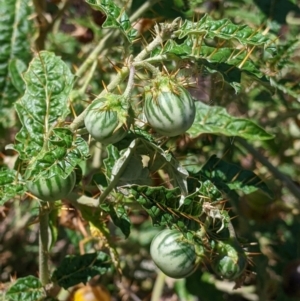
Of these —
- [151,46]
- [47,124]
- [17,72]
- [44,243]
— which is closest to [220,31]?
[151,46]

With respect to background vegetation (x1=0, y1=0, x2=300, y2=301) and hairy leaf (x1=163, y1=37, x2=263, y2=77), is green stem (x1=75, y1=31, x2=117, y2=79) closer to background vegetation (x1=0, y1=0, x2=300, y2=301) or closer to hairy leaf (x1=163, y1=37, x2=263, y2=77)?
background vegetation (x1=0, y1=0, x2=300, y2=301)

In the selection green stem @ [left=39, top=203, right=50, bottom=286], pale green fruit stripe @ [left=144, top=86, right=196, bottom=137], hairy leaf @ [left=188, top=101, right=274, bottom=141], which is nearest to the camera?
pale green fruit stripe @ [left=144, top=86, right=196, bottom=137]

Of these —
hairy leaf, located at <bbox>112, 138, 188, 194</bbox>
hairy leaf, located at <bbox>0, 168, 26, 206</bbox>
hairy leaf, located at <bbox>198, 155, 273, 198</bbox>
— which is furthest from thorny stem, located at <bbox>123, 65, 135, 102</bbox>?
hairy leaf, located at <bbox>198, 155, 273, 198</bbox>

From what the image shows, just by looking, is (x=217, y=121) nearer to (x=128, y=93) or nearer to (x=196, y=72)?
(x=196, y=72)

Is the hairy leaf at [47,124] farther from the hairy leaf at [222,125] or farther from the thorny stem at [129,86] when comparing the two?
the hairy leaf at [222,125]

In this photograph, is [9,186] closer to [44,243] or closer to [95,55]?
[44,243]

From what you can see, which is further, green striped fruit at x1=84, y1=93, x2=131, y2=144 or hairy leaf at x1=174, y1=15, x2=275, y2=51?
hairy leaf at x1=174, y1=15, x2=275, y2=51

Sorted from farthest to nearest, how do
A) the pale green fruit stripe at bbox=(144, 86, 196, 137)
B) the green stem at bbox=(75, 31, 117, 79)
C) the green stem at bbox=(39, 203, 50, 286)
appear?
1. the green stem at bbox=(75, 31, 117, 79)
2. the green stem at bbox=(39, 203, 50, 286)
3. the pale green fruit stripe at bbox=(144, 86, 196, 137)
